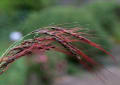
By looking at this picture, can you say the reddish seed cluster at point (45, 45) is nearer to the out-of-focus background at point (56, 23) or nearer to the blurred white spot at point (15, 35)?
the out-of-focus background at point (56, 23)

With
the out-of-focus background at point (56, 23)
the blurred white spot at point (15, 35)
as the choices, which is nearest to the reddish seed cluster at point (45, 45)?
the out-of-focus background at point (56, 23)

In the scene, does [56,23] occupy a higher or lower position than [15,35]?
higher

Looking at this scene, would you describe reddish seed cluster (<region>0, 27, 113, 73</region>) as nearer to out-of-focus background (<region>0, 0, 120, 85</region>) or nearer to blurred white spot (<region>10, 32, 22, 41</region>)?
out-of-focus background (<region>0, 0, 120, 85</region>)

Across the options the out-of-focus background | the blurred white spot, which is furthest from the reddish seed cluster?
the blurred white spot

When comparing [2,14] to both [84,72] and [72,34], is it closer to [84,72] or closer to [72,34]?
[84,72]

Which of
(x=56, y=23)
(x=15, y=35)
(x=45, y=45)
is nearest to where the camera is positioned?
(x=45, y=45)

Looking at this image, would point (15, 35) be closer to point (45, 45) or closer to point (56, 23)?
point (56, 23)

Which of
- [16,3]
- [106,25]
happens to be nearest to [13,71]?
[16,3]

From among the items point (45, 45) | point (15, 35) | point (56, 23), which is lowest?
point (15, 35)

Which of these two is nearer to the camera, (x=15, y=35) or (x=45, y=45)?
(x=45, y=45)

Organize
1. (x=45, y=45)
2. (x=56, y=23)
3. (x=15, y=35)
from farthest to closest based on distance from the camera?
(x=15, y=35)
(x=56, y=23)
(x=45, y=45)

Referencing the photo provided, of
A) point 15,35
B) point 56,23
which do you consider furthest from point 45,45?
point 15,35
